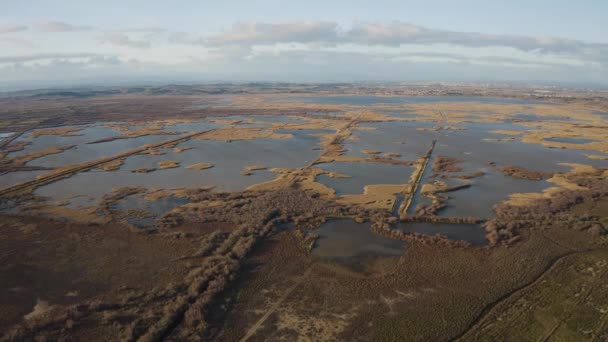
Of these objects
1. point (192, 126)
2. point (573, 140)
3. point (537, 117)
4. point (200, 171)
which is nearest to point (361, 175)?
point (200, 171)

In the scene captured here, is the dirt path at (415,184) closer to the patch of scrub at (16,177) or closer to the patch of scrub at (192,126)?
the patch of scrub at (16,177)

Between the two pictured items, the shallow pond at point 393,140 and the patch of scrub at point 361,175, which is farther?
the shallow pond at point 393,140

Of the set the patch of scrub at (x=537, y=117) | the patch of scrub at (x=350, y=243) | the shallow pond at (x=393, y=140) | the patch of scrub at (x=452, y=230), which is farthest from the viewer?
the patch of scrub at (x=537, y=117)

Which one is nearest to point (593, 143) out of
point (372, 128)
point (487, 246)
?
point (372, 128)

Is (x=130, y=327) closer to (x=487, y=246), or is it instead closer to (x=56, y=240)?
(x=56, y=240)

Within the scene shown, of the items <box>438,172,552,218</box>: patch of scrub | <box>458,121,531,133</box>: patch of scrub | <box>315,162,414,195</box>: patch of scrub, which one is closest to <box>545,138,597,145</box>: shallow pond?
<box>458,121,531,133</box>: patch of scrub

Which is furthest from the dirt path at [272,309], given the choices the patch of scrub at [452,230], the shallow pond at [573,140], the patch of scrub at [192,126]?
the shallow pond at [573,140]

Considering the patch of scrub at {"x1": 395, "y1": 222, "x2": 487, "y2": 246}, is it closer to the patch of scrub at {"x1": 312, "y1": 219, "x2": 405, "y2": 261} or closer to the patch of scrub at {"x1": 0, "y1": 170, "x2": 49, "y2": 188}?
the patch of scrub at {"x1": 312, "y1": 219, "x2": 405, "y2": 261}
